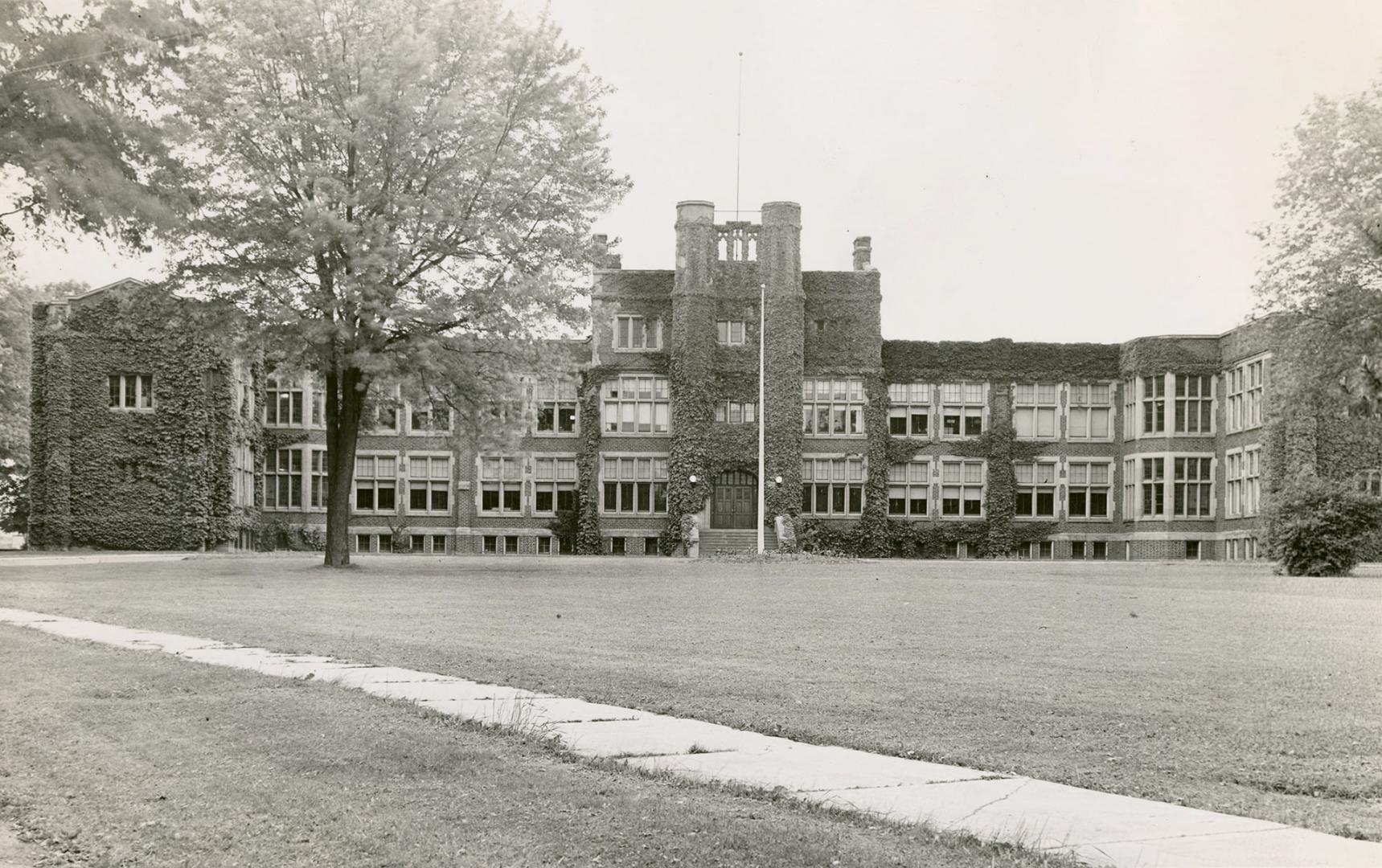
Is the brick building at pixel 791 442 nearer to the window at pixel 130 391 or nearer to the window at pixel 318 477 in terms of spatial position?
the window at pixel 318 477

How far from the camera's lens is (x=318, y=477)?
50156 millimetres

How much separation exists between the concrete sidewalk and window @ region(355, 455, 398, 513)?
139ft

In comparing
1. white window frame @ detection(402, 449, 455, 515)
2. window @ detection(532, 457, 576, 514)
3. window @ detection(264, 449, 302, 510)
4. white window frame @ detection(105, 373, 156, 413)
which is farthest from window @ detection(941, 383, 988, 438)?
white window frame @ detection(105, 373, 156, 413)

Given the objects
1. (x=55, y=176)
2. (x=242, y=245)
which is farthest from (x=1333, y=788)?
(x=242, y=245)

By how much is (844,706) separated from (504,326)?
19.5 m

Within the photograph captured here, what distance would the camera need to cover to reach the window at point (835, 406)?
161ft

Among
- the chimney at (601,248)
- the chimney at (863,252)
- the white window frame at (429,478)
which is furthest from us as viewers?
the chimney at (863,252)

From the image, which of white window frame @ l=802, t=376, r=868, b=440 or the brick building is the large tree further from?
white window frame @ l=802, t=376, r=868, b=440

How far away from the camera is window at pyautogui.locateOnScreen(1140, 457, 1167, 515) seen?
47656mm

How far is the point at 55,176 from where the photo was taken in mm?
11414

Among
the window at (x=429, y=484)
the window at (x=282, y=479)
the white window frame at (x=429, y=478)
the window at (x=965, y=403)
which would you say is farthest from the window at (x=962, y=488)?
the window at (x=282, y=479)

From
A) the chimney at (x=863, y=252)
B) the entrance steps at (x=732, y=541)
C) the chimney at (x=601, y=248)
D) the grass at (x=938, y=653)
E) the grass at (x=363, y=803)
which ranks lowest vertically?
the entrance steps at (x=732, y=541)

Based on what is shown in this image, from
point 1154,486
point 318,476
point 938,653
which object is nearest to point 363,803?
point 938,653

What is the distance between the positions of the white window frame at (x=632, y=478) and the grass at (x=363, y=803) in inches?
1625
